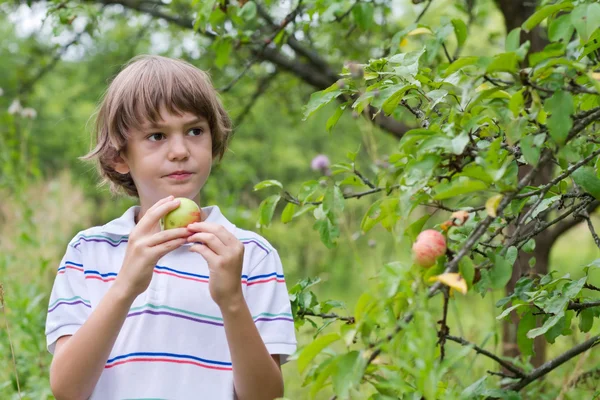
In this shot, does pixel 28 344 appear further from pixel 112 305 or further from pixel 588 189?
pixel 588 189

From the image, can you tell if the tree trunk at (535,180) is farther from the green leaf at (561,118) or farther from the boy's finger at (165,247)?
the green leaf at (561,118)

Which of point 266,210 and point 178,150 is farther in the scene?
point 266,210

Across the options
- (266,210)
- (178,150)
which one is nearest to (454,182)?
(178,150)

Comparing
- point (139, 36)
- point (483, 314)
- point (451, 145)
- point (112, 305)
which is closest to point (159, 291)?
point (112, 305)

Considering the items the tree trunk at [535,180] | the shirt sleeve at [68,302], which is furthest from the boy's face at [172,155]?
the tree trunk at [535,180]

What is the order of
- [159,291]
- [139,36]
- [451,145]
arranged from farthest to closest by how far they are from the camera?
[139,36], [159,291], [451,145]

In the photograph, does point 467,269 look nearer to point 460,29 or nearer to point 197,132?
point 197,132

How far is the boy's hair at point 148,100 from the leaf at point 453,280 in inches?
33.2

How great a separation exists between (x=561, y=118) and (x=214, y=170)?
2.83 m

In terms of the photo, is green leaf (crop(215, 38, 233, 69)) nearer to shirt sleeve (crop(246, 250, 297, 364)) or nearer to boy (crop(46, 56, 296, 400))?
boy (crop(46, 56, 296, 400))

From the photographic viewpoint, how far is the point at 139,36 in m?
4.39

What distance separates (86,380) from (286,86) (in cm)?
334

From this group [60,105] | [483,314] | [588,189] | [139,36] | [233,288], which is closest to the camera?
[588,189]

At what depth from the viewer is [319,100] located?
4.75 feet
